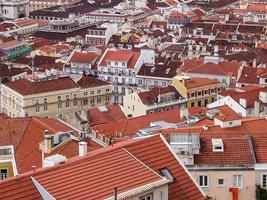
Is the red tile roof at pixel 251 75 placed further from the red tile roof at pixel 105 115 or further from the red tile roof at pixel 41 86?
the red tile roof at pixel 41 86

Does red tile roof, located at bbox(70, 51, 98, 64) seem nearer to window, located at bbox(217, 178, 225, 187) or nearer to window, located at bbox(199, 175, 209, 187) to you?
window, located at bbox(199, 175, 209, 187)

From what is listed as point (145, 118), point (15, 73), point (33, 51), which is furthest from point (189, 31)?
point (145, 118)

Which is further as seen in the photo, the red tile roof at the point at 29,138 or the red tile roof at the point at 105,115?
the red tile roof at the point at 105,115

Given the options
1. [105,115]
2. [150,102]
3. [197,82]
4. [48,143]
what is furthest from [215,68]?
[48,143]

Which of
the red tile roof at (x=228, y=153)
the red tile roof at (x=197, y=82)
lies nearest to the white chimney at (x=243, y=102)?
the red tile roof at (x=197, y=82)

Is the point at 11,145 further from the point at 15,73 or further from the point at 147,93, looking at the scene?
the point at 15,73

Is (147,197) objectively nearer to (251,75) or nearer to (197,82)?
(197,82)
